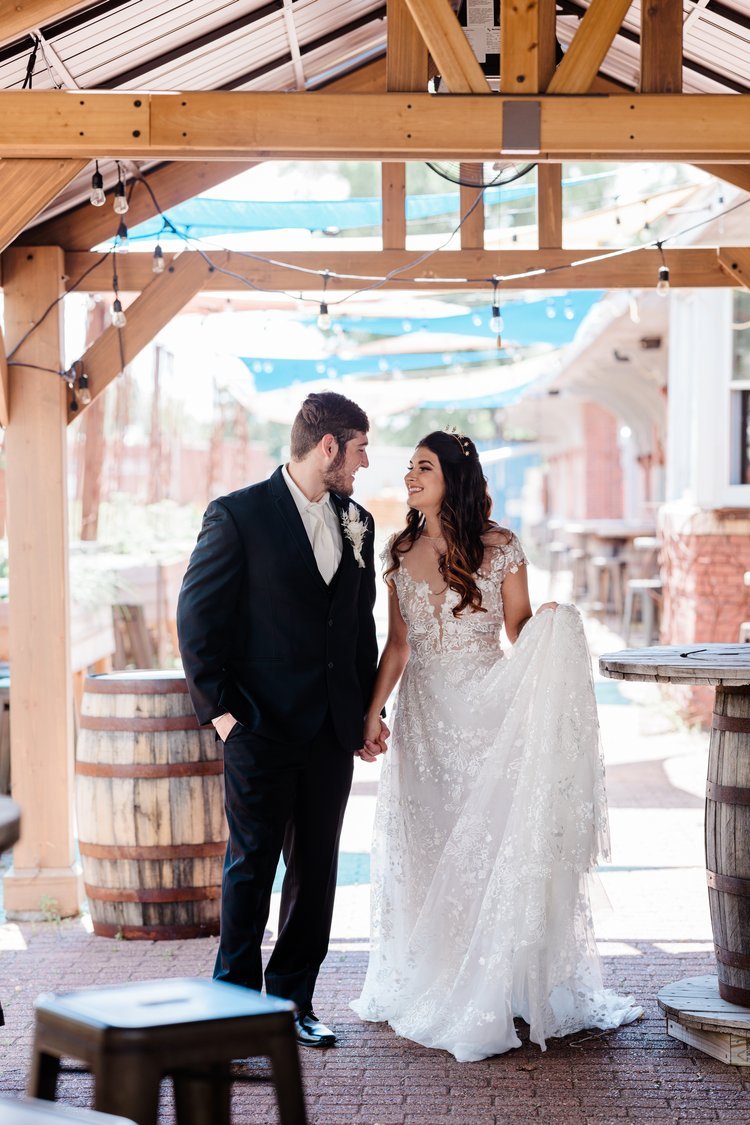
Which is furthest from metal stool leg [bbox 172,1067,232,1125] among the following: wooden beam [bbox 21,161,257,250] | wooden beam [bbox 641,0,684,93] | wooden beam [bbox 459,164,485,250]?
wooden beam [bbox 459,164,485,250]

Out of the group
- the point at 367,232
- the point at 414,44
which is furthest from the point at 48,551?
the point at 367,232

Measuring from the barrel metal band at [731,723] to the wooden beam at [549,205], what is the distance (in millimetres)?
3172

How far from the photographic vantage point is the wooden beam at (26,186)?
432 cm

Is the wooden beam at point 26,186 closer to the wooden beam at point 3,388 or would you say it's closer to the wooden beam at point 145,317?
the wooden beam at point 3,388

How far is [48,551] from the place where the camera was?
561 cm

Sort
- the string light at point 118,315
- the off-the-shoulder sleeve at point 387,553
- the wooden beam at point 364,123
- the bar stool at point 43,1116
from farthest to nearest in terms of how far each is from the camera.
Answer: the string light at point 118,315
the off-the-shoulder sleeve at point 387,553
the wooden beam at point 364,123
the bar stool at point 43,1116

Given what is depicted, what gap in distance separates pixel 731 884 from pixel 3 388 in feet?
11.5

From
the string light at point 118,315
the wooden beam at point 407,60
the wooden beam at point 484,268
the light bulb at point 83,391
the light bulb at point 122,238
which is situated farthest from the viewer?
the wooden beam at point 484,268

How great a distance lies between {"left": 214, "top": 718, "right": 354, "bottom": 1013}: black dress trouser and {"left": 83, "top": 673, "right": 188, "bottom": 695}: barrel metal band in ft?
3.28

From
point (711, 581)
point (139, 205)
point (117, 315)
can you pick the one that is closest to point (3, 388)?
point (117, 315)

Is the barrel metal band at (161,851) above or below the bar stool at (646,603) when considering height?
below

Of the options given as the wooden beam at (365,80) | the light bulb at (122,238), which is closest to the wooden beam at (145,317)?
the light bulb at (122,238)

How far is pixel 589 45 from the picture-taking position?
3.87 meters

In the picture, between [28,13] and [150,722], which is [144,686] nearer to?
[150,722]
